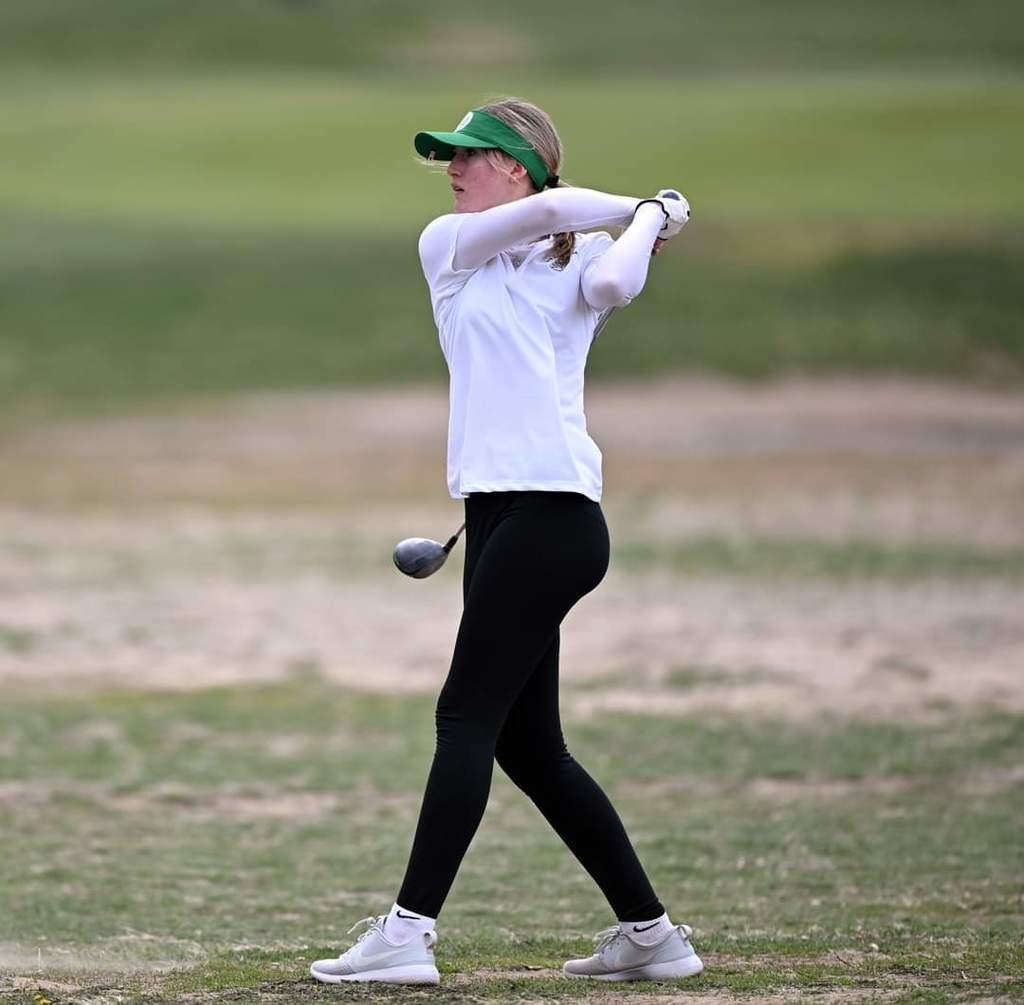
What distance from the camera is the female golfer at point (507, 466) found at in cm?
418

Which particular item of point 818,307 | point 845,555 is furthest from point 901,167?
point 845,555

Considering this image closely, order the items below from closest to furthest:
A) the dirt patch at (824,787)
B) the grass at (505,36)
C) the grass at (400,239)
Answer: the dirt patch at (824,787)
the grass at (400,239)
the grass at (505,36)

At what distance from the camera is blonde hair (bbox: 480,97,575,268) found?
4320mm

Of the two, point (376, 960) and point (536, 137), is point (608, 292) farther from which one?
point (376, 960)

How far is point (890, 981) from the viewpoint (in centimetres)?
420

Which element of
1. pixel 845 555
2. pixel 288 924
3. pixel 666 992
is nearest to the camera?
pixel 666 992

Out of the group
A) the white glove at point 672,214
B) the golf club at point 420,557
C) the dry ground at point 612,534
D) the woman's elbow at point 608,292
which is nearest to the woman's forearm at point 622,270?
the woman's elbow at point 608,292

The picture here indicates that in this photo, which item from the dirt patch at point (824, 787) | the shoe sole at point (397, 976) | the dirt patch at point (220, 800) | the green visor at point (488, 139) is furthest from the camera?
the dirt patch at point (824, 787)

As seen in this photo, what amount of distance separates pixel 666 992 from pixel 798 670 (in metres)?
6.18

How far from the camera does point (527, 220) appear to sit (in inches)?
164

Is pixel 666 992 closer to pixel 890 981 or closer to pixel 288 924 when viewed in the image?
pixel 890 981

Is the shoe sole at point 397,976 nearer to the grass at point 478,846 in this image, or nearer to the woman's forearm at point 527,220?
the grass at point 478,846

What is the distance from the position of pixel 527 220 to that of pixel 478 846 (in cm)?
339

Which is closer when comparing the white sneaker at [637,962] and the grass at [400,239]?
the white sneaker at [637,962]
